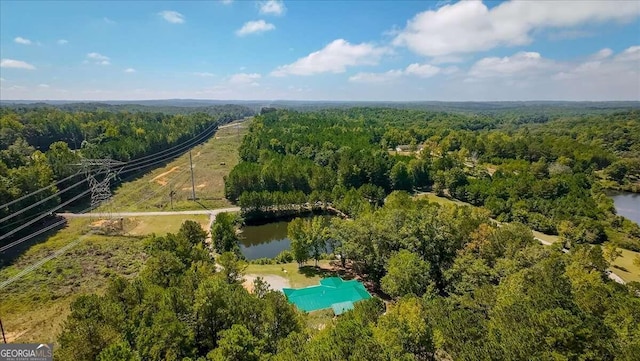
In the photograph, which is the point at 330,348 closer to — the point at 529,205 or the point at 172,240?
the point at 172,240

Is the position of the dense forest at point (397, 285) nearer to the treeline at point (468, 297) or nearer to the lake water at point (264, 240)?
the treeline at point (468, 297)

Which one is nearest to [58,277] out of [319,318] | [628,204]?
[319,318]

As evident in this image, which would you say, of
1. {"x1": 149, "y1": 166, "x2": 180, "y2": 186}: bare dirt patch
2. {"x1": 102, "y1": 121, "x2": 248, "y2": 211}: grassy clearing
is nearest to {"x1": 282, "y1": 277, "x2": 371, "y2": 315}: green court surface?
{"x1": 102, "y1": 121, "x2": 248, "y2": 211}: grassy clearing

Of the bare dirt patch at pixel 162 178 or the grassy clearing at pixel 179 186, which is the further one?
the bare dirt patch at pixel 162 178

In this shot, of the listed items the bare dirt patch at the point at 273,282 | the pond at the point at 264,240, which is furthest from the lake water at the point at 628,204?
the bare dirt patch at the point at 273,282

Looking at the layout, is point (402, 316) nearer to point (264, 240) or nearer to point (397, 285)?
point (397, 285)

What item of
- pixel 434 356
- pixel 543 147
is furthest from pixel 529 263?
pixel 543 147
